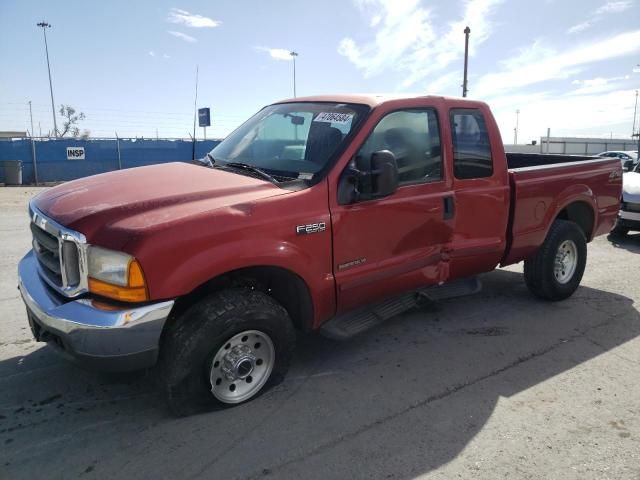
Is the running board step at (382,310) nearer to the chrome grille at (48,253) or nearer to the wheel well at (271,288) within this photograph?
the wheel well at (271,288)

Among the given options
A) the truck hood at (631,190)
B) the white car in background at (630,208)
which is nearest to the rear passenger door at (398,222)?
the white car in background at (630,208)

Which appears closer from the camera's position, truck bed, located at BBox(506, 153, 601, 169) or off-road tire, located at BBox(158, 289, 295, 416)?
off-road tire, located at BBox(158, 289, 295, 416)

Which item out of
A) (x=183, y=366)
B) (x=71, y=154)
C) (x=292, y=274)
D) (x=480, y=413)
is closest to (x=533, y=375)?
(x=480, y=413)

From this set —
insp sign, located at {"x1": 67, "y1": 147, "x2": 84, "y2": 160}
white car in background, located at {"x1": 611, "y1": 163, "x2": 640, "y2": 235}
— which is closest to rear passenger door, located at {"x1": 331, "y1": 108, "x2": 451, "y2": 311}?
white car in background, located at {"x1": 611, "y1": 163, "x2": 640, "y2": 235}

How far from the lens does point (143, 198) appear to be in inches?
121

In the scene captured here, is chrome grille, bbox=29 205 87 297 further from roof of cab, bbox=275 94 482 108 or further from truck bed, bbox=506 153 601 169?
truck bed, bbox=506 153 601 169

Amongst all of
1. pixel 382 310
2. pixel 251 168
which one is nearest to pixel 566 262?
pixel 382 310

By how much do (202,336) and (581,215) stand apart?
4.62m

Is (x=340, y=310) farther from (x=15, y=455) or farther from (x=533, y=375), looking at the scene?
(x=15, y=455)

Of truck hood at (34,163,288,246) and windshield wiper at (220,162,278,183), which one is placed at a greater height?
windshield wiper at (220,162,278,183)

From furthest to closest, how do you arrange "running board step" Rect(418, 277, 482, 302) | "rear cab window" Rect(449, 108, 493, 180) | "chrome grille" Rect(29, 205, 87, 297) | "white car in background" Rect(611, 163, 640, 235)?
"white car in background" Rect(611, 163, 640, 235) < "running board step" Rect(418, 277, 482, 302) < "rear cab window" Rect(449, 108, 493, 180) < "chrome grille" Rect(29, 205, 87, 297)

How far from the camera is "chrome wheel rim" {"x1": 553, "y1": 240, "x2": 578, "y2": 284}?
5402mm

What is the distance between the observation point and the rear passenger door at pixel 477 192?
4.23 metres

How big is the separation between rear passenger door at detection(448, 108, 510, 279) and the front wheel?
30.1 inches
